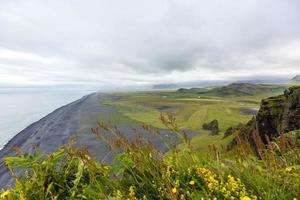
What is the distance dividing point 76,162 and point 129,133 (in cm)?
6994

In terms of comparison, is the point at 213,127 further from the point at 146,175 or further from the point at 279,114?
the point at 146,175

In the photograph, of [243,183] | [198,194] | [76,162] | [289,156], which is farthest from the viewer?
[289,156]

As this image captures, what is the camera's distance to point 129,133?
73312 mm

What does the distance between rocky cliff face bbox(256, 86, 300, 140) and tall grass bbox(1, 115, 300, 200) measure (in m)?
16.5

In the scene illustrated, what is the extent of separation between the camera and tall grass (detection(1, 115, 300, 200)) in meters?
3.22

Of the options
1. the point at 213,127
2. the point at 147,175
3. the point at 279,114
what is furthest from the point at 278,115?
the point at 213,127

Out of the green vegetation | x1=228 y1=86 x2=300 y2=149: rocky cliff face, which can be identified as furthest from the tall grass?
x1=228 y1=86 x2=300 y2=149: rocky cliff face

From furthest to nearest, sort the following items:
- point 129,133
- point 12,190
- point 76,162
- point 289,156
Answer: point 129,133 < point 289,156 < point 76,162 < point 12,190

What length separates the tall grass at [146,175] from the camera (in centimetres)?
322

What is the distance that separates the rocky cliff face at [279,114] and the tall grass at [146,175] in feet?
54.1

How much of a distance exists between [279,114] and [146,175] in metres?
21.6

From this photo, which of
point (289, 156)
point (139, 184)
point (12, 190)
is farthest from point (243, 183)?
point (12, 190)

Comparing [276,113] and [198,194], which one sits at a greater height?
[198,194]

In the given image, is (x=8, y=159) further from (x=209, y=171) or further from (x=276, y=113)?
(x=276, y=113)
